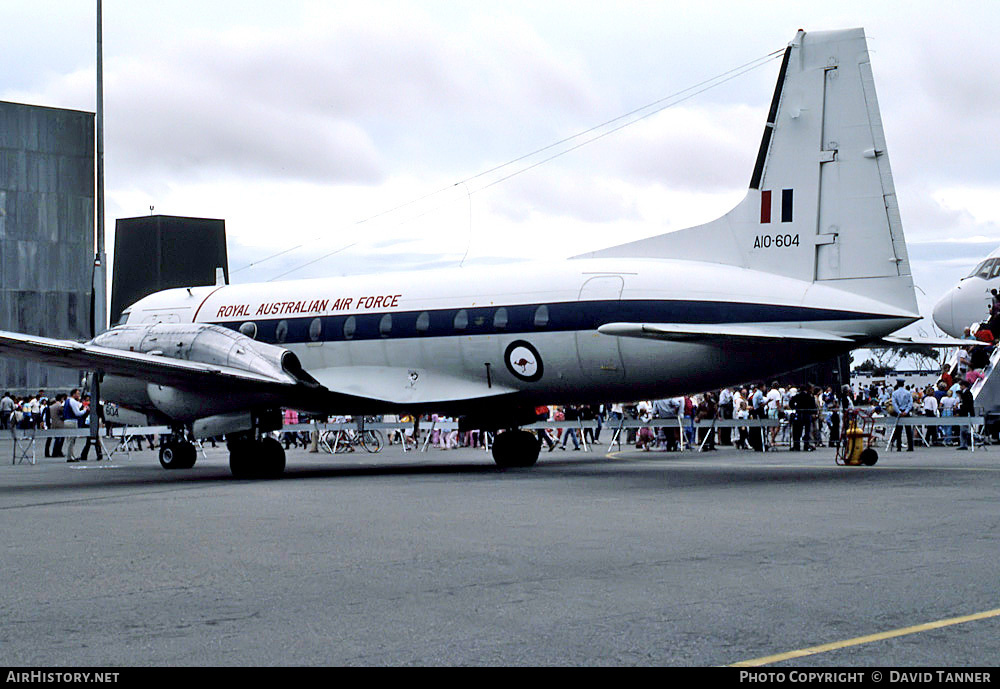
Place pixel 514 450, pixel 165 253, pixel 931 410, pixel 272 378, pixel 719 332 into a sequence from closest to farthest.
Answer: pixel 719 332, pixel 272 378, pixel 514 450, pixel 931 410, pixel 165 253

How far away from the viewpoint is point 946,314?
34031 millimetres

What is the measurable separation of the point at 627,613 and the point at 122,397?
16.3 metres

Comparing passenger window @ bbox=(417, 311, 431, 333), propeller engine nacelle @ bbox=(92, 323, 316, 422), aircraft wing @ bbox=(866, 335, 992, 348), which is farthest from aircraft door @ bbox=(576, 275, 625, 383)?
propeller engine nacelle @ bbox=(92, 323, 316, 422)

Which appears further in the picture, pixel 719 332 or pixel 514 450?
pixel 514 450

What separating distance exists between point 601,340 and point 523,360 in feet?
5.51

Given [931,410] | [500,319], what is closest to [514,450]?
[500,319]

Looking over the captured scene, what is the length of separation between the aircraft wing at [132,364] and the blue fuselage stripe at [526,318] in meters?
2.19

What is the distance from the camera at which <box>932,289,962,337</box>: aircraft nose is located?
3391 cm

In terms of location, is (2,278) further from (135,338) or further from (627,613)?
(627,613)

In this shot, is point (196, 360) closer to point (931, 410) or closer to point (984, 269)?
point (931, 410)

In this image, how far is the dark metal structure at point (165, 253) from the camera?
74875 mm

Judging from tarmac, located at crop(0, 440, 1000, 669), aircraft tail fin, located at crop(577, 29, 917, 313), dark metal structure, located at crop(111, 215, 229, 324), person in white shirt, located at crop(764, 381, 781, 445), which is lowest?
tarmac, located at crop(0, 440, 1000, 669)

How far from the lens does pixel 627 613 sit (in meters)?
6.97

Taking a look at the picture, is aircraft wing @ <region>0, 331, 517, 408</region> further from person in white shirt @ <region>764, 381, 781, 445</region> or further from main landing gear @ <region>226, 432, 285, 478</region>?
person in white shirt @ <region>764, 381, 781, 445</region>
